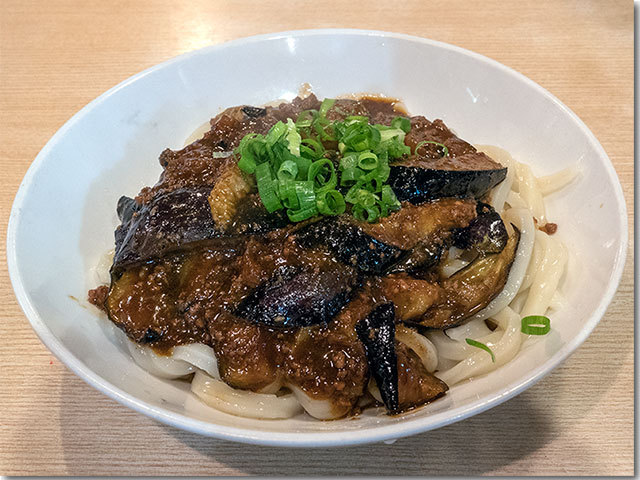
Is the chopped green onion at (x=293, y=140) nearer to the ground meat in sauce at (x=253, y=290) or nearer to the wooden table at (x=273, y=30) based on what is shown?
the ground meat in sauce at (x=253, y=290)

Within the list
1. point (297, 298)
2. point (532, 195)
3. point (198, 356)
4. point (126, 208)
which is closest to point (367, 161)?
point (297, 298)

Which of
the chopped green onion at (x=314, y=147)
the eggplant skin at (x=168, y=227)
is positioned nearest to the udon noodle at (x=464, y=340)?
the eggplant skin at (x=168, y=227)

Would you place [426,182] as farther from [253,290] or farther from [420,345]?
[253,290]

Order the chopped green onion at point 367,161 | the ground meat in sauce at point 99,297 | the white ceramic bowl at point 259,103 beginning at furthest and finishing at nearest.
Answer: the ground meat in sauce at point 99,297, the chopped green onion at point 367,161, the white ceramic bowl at point 259,103

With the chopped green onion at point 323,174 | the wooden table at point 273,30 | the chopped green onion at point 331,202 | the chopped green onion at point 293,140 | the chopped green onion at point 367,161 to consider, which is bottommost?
the wooden table at point 273,30

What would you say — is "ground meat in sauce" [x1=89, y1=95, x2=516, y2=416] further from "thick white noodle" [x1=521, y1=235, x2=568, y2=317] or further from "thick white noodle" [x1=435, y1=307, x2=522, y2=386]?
"thick white noodle" [x1=521, y1=235, x2=568, y2=317]

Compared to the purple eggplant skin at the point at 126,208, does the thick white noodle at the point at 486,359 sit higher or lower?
lower

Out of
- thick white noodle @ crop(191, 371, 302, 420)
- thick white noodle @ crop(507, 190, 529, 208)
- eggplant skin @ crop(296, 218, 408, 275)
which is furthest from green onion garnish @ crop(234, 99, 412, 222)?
thick white noodle @ crop(191, 371, 302, 420)
